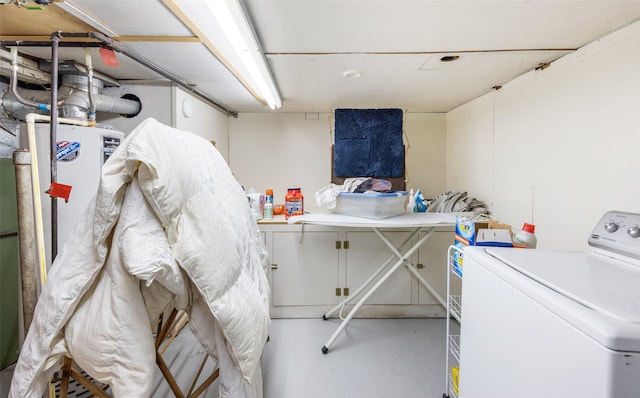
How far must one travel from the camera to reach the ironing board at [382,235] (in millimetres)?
1930

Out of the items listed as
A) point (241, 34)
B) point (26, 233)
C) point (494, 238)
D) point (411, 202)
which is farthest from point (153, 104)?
point (494, 238)

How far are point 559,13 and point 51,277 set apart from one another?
232cm

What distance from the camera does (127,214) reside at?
0.91 m

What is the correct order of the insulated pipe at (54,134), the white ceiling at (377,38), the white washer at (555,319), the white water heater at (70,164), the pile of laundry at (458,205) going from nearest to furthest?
the white washer at (555,319) → the white ceiling at (377,38) → the insulated pipe at (54,134) → the white water heater at (70,164) → the pile of laundry at (458,205)

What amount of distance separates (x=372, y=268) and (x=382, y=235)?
409mm

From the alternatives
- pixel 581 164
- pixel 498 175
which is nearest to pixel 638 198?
pixel 581 164

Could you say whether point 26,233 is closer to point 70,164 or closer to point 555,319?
point 70,164

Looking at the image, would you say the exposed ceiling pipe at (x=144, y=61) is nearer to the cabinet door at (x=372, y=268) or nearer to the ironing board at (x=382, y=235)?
the ironing board at (x=382, y=235)

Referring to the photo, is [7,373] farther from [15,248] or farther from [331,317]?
[331,317]

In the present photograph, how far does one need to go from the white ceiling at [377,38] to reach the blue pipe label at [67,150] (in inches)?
24.5

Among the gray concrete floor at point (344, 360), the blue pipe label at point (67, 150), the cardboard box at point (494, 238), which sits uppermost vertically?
the blue pipe label at point (67, 150)

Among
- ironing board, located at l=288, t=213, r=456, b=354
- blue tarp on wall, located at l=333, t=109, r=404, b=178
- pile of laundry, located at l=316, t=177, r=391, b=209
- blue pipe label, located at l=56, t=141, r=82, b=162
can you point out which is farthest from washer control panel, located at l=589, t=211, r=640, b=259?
blue pipe label, located at l=56, t=141, r=82, b=162

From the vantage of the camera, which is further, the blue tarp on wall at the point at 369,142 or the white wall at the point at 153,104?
the blue tarp on wall at the point at 369,142

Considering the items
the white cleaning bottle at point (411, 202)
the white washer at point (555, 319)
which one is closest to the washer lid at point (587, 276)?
the white washer at point (555, 319)
